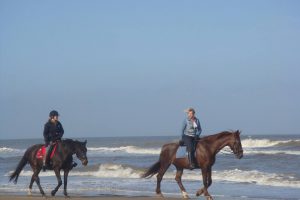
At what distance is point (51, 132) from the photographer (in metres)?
14.5

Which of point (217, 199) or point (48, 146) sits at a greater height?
point (48, 146)

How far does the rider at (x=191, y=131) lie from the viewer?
1384cm

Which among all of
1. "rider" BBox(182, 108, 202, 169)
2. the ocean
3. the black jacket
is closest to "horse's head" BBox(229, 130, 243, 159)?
"rider" BBox(182, 108, 202, 169)

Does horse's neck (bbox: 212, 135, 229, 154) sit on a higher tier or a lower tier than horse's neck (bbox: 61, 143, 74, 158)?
higher

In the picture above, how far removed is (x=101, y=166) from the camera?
29109mm

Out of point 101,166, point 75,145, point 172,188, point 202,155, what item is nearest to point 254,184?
point 172,188

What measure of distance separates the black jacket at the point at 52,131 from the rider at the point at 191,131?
9.86ft

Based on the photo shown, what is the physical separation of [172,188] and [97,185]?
2864mm

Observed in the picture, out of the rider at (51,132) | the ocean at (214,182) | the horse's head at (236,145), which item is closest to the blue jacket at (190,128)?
the horse's head at (236,145)

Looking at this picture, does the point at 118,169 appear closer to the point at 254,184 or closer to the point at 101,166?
the point at 101,166

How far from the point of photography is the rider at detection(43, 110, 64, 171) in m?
14.4

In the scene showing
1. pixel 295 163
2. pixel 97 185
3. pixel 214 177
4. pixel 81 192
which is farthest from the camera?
pixel 295 163

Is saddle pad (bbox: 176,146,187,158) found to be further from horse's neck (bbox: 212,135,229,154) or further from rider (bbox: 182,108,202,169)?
horse's neck (bbox: 212,135,229,154)

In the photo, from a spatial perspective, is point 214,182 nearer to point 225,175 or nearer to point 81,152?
point 225,175
